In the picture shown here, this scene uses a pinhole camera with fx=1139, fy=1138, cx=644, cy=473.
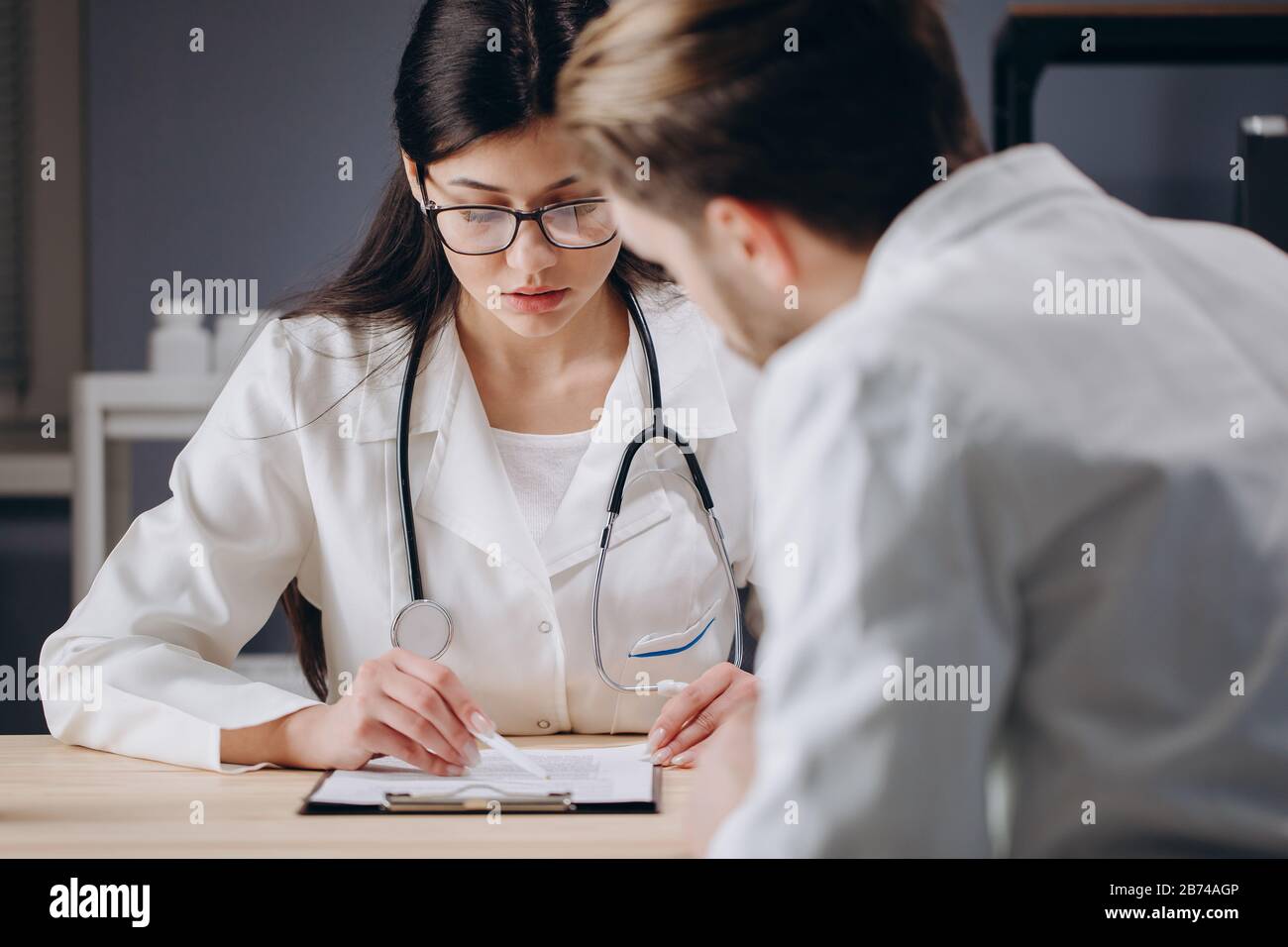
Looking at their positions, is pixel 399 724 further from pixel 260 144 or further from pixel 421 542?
pixel 260 144

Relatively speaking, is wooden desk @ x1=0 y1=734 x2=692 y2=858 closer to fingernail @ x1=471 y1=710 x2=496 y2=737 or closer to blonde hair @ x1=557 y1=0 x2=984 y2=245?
fingernail @ x1=471 y1=710 x2=496 y2=737

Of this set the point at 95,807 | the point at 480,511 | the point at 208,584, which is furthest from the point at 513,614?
the point at 95,807

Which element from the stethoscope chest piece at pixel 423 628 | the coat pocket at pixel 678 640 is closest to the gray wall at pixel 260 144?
the stethoscope chest piece at pixel 423 628

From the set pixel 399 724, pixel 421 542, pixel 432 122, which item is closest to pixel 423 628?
pixel 421 542

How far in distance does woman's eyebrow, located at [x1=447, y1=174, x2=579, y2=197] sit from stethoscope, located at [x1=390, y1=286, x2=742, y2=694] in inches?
8.5

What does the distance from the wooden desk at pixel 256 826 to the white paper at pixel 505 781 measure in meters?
0.02

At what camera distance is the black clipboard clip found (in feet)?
2.48

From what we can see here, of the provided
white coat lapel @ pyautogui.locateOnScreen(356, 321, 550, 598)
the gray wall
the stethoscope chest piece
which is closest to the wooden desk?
the stethoscope chest piece

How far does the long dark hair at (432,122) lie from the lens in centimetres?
104
